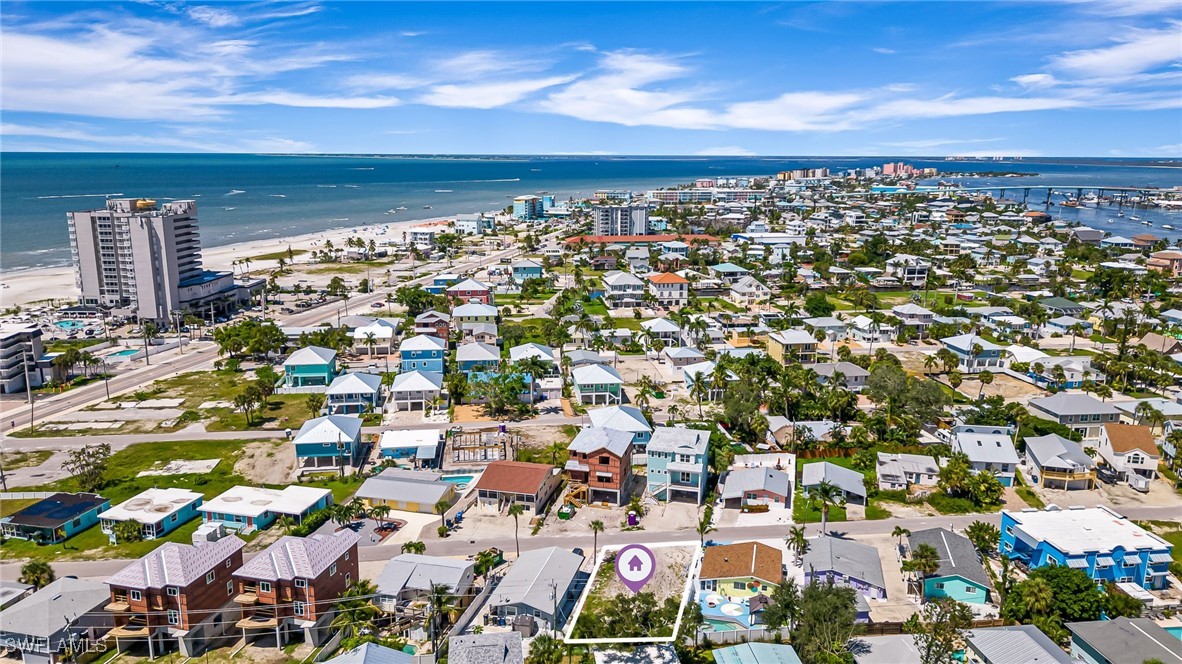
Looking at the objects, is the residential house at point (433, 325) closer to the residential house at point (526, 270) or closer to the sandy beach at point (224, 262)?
the residential house at point (526, 270)

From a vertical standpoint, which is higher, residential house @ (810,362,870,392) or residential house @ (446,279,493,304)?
residential house @ (446,279,493,304)

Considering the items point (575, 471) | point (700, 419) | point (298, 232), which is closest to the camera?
point (575, 471)

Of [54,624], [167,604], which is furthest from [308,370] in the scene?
[167,604]

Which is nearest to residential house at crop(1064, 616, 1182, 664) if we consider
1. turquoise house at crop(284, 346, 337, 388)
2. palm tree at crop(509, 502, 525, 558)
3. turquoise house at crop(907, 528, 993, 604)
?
turquoise house at crop(907, 528, 993, 604)

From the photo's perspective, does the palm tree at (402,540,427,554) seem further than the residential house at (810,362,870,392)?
No

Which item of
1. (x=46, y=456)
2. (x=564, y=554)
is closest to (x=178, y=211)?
(x=46, y=456)

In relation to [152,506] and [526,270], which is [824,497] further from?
[526,270]

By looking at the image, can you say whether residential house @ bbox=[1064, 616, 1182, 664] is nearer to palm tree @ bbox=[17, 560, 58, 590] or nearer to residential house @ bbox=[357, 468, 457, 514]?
residential house @ bbox=[357, 468, 457, 514]

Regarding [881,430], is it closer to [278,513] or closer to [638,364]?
[638,364]
